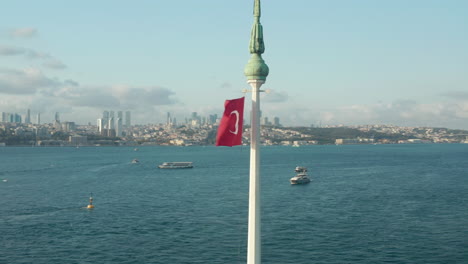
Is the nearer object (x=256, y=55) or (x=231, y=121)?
(x=231, y=121)

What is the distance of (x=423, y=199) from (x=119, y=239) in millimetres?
49253

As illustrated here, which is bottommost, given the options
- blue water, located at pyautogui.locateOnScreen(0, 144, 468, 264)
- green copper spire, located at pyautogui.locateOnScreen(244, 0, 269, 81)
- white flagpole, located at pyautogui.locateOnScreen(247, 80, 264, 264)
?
blue water, located at pyautogui.locateOnScreen(0, 144, 468, 264)

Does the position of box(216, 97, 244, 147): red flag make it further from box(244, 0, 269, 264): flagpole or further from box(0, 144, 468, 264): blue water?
box(0, 144, 468, 264): blue water

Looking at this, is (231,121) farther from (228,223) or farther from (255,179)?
(228,223)

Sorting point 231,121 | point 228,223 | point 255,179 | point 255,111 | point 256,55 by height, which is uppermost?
point 256,55

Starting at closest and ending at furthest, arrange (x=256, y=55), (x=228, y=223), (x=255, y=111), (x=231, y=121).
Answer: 1. (x=231, y=121)
2. (x=255, y=111)
3. (x=256, y=55)
4. (x=228, y=223)

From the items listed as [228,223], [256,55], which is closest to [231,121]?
[256,55]

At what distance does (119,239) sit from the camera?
4981 cm

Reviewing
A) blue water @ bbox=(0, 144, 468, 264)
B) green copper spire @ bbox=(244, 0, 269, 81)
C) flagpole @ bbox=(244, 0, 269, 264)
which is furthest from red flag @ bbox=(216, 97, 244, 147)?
blue water @ bbox=(0, 144, 468, 264)

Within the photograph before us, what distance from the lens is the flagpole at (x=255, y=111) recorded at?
17719 millimetres

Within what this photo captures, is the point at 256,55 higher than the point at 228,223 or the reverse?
higher

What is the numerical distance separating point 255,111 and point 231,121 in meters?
1.17

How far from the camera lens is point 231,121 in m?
17.1

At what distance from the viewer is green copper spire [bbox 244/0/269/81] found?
695 inches
